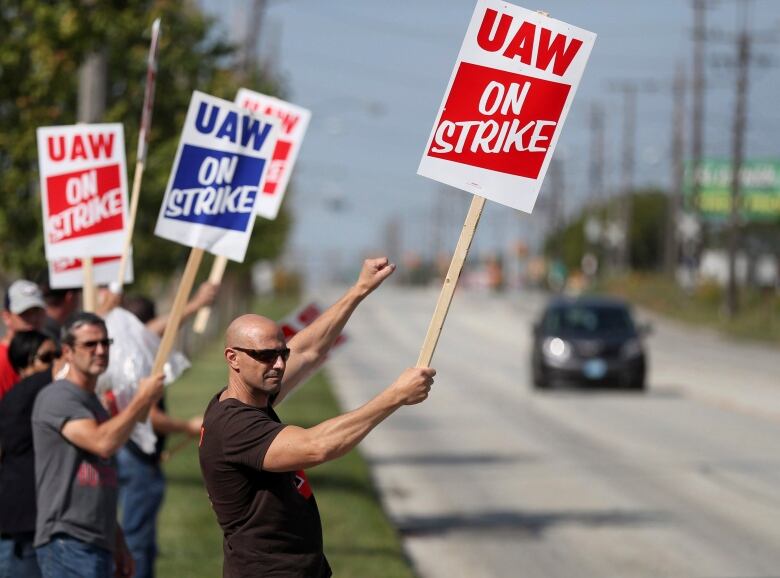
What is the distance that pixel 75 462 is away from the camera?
7.25 m

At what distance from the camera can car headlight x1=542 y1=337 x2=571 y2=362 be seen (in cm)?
3212

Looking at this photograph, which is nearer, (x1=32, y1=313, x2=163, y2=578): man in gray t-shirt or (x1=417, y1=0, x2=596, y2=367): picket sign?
(x1=417, y1=0, x2=596, y2=367): picket sign

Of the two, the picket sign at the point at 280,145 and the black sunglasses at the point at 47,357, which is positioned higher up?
the picket sign at the point at 280,145

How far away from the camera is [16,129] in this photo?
48.0ft

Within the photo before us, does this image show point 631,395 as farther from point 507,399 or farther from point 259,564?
point 259,564

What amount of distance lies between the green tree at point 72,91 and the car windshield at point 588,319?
16.4 m

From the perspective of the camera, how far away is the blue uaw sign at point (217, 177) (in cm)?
823

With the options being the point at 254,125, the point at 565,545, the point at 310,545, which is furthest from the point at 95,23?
the point at 310,545

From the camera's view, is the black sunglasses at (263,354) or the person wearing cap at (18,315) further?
the person wearing cap at (18,315)

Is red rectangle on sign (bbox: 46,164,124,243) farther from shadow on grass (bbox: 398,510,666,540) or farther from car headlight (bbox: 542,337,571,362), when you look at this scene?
car headlight (bbox: 542,337,571,362)

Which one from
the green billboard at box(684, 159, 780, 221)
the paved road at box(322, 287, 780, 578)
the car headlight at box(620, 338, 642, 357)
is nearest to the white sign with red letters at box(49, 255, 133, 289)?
the paved road at box(322, 287, 780, 578)

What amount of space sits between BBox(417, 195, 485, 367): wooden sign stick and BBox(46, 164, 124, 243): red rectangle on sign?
365 cm

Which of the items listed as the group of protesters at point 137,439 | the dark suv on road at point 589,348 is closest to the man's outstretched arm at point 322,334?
the group of protesters at point 137,439

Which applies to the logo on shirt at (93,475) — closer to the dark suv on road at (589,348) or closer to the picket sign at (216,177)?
the picket sign at (216,177)
